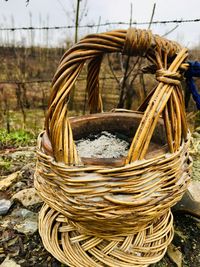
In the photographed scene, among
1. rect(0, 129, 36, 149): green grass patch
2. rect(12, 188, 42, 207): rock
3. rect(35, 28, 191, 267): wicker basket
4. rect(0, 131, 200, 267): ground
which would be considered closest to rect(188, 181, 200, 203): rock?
rect(0, 131, 200, 267): ground

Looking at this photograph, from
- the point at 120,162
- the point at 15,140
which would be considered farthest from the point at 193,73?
the point at 15,140

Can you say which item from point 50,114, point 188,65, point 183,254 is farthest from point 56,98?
point 183,254

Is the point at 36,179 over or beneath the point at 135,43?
beneath

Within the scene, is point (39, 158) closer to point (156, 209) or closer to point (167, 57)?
point (156, 209)

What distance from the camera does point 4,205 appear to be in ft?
4.40

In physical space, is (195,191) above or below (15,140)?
above

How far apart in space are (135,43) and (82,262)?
2.34 ft

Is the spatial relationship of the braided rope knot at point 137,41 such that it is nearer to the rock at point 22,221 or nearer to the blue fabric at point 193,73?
the blue fabric at point 193,73

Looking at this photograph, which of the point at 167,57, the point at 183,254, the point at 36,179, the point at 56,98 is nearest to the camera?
the point at 56,98

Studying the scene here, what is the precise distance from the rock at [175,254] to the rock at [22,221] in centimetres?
55

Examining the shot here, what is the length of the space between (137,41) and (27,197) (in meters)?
0.93

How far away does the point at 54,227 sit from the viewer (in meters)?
1.07

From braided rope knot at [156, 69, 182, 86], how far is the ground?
67 centimetres

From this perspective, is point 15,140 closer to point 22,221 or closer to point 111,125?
point 22,221
